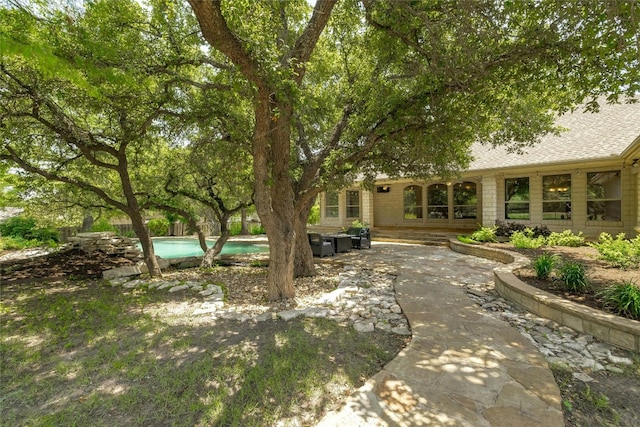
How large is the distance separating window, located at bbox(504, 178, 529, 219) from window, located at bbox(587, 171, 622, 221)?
6.43ft

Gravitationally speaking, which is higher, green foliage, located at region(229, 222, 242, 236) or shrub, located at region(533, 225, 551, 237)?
shrub, located at region(533, 225, 551, 237)

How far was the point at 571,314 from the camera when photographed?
381 centimetres

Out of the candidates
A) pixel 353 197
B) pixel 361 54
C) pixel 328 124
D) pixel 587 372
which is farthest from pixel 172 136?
pixel 353 197

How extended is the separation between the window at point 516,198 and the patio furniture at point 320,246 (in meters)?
8.27

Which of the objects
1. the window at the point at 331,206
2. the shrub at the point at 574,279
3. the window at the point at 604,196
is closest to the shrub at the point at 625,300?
the shrub at the point at 574,279

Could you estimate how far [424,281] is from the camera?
20.6ft

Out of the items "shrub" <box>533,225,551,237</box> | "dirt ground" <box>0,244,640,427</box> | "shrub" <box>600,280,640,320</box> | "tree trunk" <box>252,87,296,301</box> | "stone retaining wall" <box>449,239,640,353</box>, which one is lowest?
"dirt ground" <box>0,244,640,427</box>

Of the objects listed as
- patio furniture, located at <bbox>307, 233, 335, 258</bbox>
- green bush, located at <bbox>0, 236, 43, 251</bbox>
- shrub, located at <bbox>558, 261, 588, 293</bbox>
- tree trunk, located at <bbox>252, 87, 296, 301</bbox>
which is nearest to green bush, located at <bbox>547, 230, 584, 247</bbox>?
shrub, located at <bbox>558, 261, 588, 293</bbox>

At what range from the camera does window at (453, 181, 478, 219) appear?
14.7 metres

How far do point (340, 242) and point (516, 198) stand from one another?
8.05 meters

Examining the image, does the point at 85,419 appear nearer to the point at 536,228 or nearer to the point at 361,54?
the point at 361,54

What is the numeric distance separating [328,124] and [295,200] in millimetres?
2754

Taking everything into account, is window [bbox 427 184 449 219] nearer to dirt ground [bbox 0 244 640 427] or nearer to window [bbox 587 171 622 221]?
window [bbox 587 171 622 221]

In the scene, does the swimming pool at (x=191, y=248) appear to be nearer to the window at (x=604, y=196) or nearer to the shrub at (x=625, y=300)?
the shrub at (x=625, y=300)
